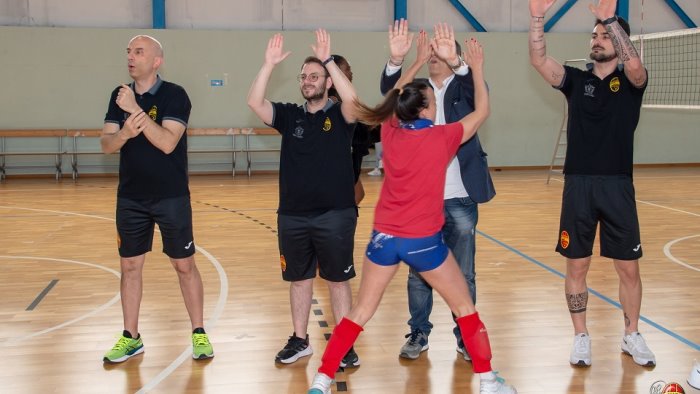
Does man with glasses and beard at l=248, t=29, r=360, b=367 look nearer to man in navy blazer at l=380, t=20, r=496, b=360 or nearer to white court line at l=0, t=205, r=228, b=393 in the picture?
man in navy blazer at l=380, t=20, r=496, b=360

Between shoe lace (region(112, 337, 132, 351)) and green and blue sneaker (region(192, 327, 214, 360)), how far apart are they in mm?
410

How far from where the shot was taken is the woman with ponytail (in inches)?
153

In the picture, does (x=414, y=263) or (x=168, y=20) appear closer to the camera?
(x=414, y=263)

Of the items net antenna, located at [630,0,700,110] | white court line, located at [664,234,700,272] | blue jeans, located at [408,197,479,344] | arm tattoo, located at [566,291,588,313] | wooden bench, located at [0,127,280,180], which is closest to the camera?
blue jeans, located at [408,197,479,344]

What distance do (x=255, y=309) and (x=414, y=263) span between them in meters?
2.57

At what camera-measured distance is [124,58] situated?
16.7 meters

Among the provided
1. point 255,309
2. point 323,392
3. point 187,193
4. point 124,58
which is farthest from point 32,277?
point 124,58

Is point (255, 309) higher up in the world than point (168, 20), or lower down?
lower down

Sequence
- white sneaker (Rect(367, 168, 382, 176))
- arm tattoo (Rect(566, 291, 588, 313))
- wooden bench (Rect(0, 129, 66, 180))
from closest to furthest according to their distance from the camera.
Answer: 1. arm tattoo (Rect(566, 291, 588, 313))
2. wooden bench (Rect(0, 129, 66, 180))
3. white sneaker (Rect(367, 168, 382, 176))

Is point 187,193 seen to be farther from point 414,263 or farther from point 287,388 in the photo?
point 414,263

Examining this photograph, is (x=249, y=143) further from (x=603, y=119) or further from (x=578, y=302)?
(x=603, y=119)

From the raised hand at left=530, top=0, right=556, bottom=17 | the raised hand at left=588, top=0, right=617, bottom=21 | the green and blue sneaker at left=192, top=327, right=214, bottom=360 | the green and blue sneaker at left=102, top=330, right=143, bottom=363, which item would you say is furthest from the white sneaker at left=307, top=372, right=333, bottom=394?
the raised hand at left=588, top=0, right=617, bottom=21

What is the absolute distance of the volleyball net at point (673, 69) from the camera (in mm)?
17578

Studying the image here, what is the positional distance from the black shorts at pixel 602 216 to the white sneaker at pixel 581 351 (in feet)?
1.67
